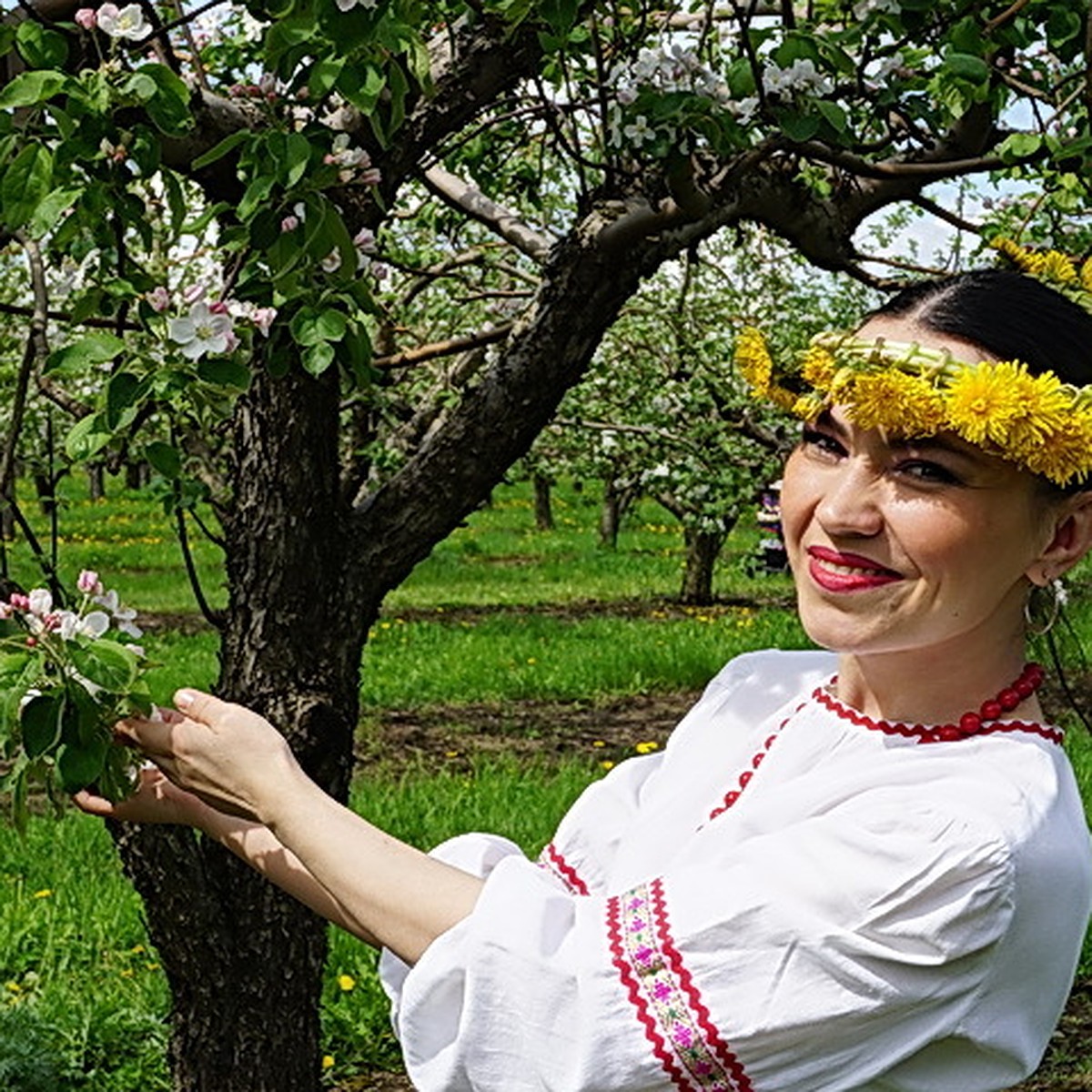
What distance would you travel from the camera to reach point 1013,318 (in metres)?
1.73

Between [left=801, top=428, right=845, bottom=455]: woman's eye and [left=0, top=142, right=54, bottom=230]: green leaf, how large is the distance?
81cm

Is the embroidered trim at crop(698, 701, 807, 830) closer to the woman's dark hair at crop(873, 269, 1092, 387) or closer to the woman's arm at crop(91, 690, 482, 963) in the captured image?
the woman's arm at crop(91, 690, 482, 963)

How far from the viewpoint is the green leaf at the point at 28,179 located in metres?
1.85

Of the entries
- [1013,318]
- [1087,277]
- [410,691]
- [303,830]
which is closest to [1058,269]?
[1087,277]

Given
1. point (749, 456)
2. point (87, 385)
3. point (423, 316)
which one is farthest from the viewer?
point (749, 456)

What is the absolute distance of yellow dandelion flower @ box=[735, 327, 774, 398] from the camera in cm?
202

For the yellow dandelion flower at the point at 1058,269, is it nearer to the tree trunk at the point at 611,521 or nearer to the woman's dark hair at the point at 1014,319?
the woman's dark hair at the point at 1014,319

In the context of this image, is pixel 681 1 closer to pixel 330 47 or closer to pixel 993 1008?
pixel 330 47

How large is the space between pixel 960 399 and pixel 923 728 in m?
0.35

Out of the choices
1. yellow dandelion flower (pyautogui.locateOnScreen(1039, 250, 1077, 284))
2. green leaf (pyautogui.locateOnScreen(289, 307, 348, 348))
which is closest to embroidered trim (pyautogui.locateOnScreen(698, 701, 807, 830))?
yellow dandelion flower (pyautogui.locateOnScreen(1039, 250, 1077, 284))

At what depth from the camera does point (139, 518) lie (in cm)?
2659

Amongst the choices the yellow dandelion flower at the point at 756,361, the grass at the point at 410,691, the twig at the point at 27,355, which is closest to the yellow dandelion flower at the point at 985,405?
the yellow dandelion flower at the point at 756,361

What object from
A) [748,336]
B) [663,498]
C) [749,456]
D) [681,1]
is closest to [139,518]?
[663,498]

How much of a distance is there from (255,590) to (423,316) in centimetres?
535
